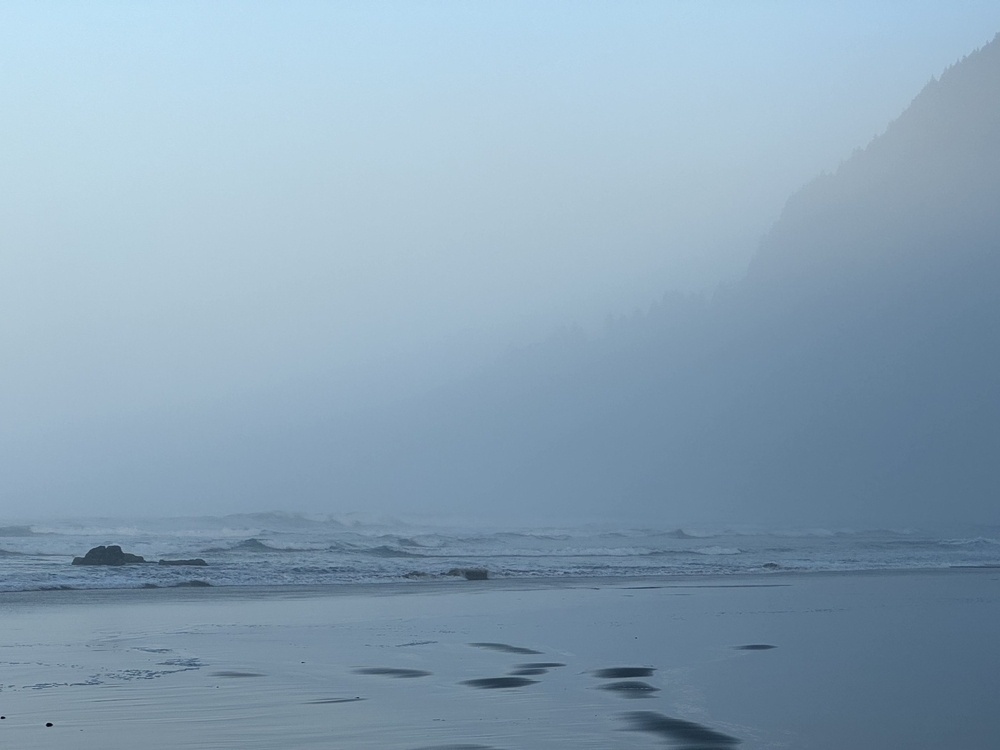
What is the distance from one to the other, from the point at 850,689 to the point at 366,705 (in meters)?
4.73

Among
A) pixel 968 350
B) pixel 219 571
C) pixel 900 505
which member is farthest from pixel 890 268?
pixel 219 571

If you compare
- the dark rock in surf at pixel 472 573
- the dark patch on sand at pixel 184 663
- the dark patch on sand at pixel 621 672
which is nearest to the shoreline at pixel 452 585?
the dark rock in surf at pixel 472 573

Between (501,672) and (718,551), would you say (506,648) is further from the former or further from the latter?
(718,551)

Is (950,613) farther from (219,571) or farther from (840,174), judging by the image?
(840,174)

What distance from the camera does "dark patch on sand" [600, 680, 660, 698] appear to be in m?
9.73

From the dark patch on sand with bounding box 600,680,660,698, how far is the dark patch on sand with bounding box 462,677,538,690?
839mm

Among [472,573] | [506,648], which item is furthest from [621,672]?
[472,573]

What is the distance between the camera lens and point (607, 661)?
12.0 m

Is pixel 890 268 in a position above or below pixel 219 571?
above

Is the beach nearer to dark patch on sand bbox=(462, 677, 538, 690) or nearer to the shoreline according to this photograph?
dark patch on sand bbox=(462, 677, 538, 690)

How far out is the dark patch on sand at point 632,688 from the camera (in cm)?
973

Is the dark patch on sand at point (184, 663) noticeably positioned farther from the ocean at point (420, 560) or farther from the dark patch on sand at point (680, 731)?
the ocean at point (420, 560)

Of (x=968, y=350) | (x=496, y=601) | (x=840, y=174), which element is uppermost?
(x=840, y=174)

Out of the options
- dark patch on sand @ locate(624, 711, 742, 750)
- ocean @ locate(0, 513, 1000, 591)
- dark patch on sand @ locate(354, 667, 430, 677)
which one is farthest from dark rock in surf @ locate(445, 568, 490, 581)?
dark patch on sand @ locate(624, 711, 742, 750)
